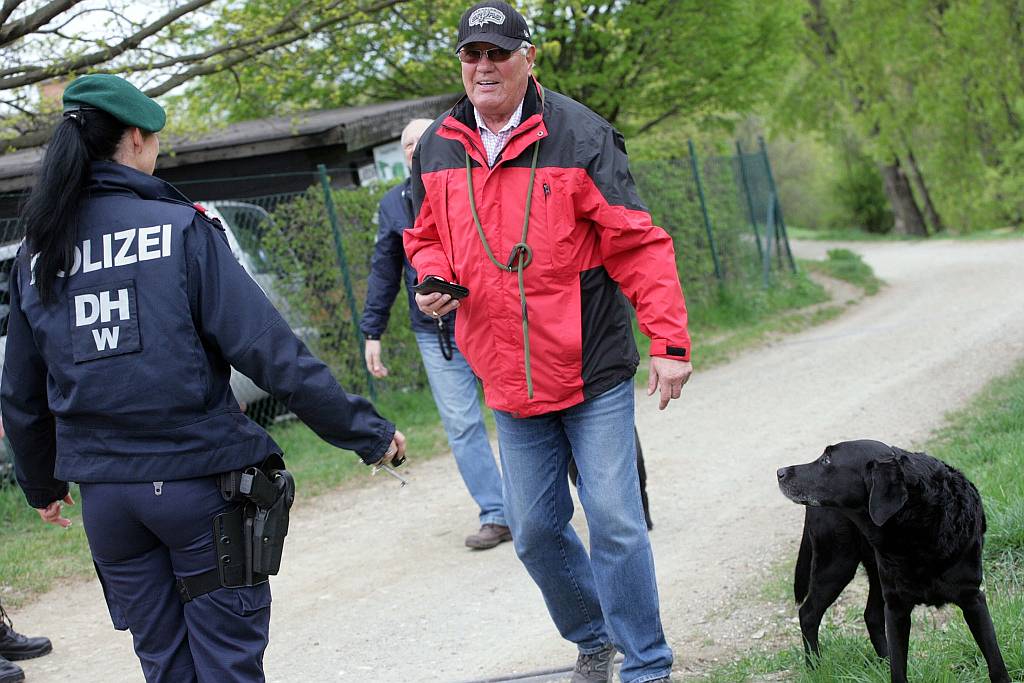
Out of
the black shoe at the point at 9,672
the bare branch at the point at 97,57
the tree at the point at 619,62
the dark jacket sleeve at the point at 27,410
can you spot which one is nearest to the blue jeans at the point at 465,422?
the black shoe at the point at 9,672

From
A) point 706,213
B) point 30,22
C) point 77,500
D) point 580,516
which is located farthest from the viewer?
point 706,213

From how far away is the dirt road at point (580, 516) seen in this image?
4930 millimetres

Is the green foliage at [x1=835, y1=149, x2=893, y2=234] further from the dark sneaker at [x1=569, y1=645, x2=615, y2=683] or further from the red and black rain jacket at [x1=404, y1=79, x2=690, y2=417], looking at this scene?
the red and black rain jacket at [x1=404, y1=79, x2=690, y2=417]

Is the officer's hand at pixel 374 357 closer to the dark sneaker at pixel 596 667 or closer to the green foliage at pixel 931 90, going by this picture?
the dark sneaker at pixel 596 667

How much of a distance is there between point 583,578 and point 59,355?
1.91 m

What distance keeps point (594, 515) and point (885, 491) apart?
3.01ft

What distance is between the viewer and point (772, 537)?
578 centimetres

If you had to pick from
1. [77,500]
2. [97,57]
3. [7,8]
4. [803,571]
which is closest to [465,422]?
[803,571]

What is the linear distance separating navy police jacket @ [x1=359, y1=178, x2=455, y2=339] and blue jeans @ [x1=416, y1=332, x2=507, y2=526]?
0.52 ft

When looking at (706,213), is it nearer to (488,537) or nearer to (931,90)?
(488,537)

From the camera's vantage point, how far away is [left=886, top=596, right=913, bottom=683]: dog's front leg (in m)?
3.48

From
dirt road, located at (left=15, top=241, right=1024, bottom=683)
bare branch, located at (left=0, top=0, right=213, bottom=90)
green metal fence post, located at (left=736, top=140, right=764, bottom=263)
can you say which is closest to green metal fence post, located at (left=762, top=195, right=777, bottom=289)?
green metal fence post, located at (left=736, top=140, right=764, bottom=263)

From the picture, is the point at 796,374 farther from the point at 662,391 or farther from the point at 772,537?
the point at 662,391

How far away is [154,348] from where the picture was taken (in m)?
2.90
